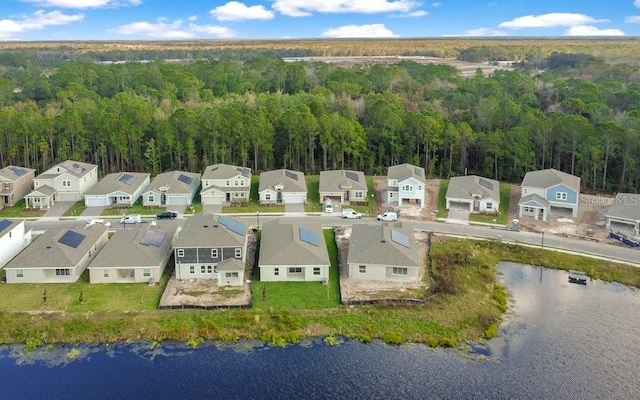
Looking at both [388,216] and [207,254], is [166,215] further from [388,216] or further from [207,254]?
[388,216]

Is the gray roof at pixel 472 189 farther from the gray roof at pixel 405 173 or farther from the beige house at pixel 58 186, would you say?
the beige house at pixel 58 186

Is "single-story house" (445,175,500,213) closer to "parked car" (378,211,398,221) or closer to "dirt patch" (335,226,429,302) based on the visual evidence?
"parked car" (378,211,398,221)

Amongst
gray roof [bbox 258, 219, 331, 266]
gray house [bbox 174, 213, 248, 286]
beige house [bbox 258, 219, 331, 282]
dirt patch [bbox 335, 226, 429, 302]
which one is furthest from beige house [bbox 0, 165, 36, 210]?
dirt patch [bbox 335, 226, 429, 302]

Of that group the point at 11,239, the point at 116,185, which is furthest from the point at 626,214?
the point at 11,239

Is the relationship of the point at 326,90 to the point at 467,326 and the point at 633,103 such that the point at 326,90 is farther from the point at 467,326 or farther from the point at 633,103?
the point at 467,326

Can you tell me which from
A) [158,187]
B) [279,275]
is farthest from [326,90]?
[279,275]
